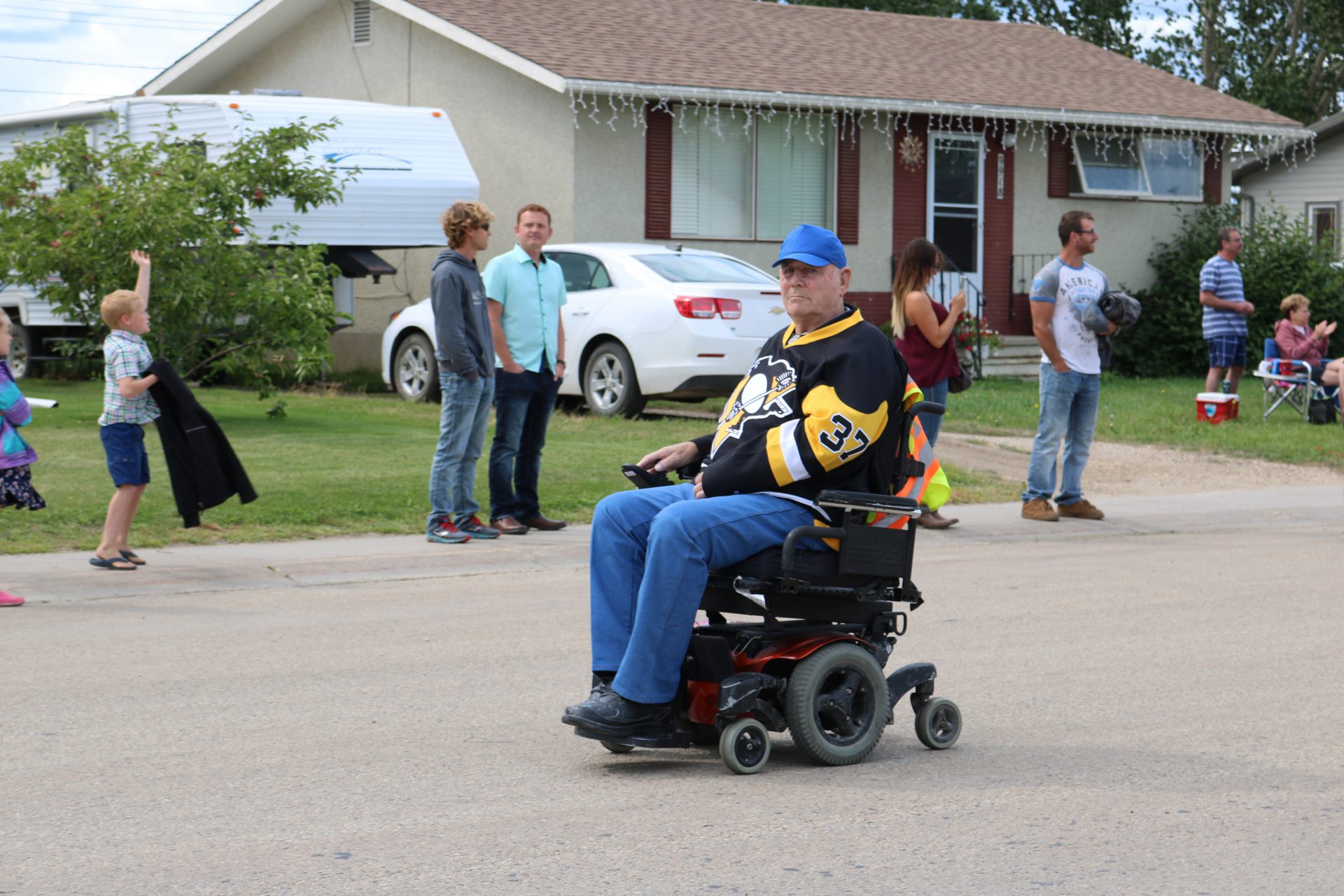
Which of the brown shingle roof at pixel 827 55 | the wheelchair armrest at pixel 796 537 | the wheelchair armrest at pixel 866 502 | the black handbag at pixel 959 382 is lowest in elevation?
the wheelchair armrest at pixel 796 537

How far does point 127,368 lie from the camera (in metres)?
9.46

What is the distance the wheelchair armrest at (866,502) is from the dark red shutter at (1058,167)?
2087 centimetres

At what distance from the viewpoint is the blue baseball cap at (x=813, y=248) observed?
574 centimetres

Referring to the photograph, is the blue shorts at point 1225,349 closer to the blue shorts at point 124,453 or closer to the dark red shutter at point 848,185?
the dark red shutter at point 848,185

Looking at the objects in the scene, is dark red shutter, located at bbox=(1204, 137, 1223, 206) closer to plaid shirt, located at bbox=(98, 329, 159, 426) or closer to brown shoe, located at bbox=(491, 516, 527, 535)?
brown shoe, located at bbox=(491, 516, 527, 535)

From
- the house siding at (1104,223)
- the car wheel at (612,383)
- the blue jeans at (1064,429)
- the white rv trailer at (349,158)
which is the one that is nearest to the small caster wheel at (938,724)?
the blue jeans at (1064,429)

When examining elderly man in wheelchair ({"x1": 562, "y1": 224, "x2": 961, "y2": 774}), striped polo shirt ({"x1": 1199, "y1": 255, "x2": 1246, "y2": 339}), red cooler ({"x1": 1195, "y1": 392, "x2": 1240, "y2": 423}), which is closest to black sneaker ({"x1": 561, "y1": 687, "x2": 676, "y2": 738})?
elderly man in wheelchair ({"x1": 562, "y1": 224, "x2": 961, "y2": 774})

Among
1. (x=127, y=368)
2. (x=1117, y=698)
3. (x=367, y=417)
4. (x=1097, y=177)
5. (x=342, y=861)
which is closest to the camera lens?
(x=342, y=861)

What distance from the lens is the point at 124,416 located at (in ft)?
31.3

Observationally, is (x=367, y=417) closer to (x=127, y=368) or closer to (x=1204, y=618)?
(x=127, y=368)

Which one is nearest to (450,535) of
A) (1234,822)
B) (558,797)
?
(558,797)

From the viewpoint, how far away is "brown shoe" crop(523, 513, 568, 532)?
37.7 ft

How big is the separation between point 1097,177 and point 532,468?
16.9 m

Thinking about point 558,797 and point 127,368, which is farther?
point 127,368
